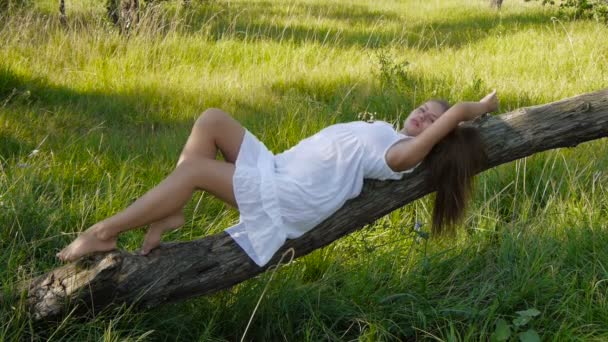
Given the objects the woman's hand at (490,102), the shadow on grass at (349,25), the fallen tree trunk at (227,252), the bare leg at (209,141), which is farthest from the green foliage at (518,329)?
the shadow on grass at (349,25)

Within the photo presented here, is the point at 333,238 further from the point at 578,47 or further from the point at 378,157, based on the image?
the point at 578,47

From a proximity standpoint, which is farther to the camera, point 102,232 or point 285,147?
point 285,147

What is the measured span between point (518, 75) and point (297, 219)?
4147 mm

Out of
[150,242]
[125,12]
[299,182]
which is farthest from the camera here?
[125,12]

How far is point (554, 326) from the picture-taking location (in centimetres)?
307

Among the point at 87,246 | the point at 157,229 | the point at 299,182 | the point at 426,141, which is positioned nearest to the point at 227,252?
the point at 157,229

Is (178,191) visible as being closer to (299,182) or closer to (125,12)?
(299,182)

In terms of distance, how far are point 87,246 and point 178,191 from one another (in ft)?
1.36

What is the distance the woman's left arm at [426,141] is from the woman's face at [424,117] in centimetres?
29

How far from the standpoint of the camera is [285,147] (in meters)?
4.75

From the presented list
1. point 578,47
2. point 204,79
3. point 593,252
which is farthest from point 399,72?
point 593,252

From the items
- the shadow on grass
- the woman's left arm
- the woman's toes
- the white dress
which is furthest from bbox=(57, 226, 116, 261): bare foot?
the shadow on grass

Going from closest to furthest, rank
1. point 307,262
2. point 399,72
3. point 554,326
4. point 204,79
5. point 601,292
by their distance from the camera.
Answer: point 554,326 → point 601,292 → point 307,262 → point 399,72 → point 204,79

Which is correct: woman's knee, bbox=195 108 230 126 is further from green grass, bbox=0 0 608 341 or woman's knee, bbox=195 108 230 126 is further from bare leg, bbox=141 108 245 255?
green grass, bbox=0 0 608 341
